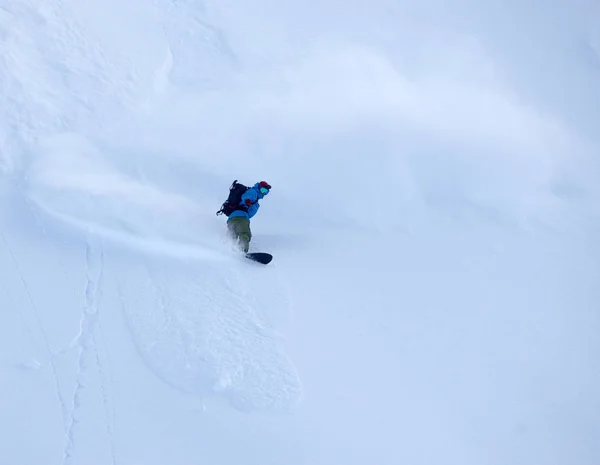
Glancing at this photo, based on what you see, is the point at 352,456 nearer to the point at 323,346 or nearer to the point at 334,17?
the point at 323,346

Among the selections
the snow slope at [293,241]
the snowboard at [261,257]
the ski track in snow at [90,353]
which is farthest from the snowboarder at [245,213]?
the ski track in snow at [90,353]

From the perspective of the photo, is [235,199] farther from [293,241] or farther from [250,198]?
[293,241]

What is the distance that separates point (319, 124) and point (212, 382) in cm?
750

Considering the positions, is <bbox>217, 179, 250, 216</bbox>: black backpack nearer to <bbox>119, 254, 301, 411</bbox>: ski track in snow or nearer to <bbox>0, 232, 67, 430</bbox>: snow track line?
<bbox>119, 254, 301, 411</bbox>: ski track in snow

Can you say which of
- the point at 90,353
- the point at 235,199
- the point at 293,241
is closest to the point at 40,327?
the point at 90,353

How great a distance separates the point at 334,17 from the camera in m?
18.1

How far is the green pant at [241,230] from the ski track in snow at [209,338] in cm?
65

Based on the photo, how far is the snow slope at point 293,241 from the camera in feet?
27.2

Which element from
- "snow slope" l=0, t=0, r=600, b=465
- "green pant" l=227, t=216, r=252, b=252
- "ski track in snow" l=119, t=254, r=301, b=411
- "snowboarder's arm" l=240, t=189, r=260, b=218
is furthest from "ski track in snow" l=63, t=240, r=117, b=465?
"snowboarder's arm" l=240, t=189, r=260, b=218

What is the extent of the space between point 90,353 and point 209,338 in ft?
4.91

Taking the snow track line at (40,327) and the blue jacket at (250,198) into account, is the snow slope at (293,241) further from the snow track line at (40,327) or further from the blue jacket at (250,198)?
the blue jacket at (250,198)

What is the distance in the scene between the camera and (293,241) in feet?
38.1

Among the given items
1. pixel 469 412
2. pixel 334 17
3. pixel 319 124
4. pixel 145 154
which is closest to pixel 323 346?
pixel 469 412

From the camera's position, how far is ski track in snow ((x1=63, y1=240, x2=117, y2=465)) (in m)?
7.48
